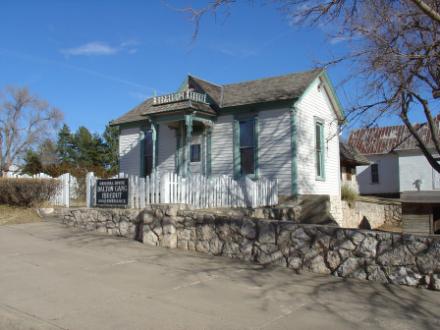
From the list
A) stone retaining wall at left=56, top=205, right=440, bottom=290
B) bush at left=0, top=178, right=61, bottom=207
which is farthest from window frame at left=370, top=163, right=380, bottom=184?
stone retaining wall at left=56, top=205, right=440, bottom=290

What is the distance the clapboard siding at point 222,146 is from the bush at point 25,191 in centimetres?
634

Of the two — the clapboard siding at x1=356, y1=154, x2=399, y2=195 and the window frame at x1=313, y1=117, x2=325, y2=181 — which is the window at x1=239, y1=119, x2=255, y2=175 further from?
the clapboard siding at x1=356, y1=154, x2=399, y2=195

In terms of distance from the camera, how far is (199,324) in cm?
510

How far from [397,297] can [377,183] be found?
102 ft

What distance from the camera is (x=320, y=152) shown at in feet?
56.7

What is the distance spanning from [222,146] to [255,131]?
62.8 inches

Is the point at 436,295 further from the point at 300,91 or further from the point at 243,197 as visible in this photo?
the point at 300,91

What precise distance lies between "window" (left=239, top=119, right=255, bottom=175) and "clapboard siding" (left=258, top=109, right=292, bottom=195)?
15.7 inches

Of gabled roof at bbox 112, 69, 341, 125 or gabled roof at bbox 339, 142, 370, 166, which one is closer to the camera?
gabled roof at bbox 112, 69, 341, 125

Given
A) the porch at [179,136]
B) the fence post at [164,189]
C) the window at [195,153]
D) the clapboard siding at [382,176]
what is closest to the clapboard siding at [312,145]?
the porch at [179,136]

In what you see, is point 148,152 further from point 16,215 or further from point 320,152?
point 320,152

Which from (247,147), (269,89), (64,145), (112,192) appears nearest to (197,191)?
(112,192)

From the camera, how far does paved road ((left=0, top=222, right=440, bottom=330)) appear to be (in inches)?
205

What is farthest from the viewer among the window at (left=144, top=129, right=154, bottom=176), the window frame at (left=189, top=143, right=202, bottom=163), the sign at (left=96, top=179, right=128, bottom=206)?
the window at (left=144, top=129, right=154, bottom=176)
